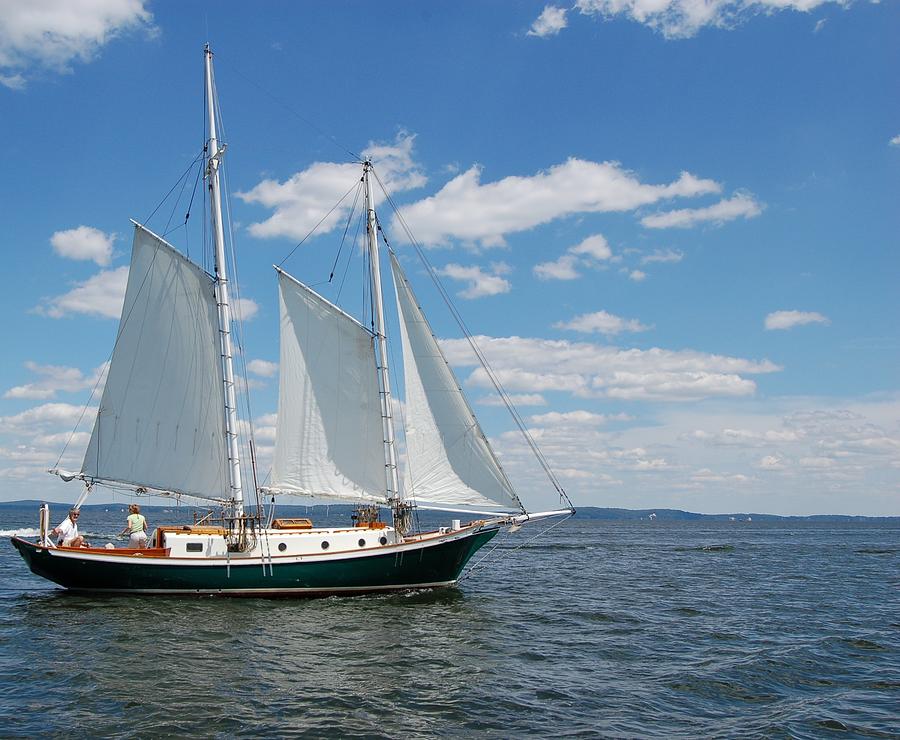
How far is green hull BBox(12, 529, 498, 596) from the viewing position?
34.9 metres

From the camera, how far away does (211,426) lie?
37938 millimetres

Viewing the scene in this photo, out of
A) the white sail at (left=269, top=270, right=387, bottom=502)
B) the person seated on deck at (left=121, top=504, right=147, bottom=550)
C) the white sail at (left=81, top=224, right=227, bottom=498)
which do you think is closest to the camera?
the person seated on deck at (left=121, top=504, right=147, bottom=550)

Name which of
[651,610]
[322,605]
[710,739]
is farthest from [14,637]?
[651,610]

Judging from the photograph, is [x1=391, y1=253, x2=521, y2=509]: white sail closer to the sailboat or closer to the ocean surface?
the sailboat

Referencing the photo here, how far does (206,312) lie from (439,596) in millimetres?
17719

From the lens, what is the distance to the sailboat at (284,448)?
3544 cm

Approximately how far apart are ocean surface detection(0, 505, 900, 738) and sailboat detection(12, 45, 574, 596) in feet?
4.95

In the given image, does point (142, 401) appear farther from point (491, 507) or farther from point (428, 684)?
point (428, 684)

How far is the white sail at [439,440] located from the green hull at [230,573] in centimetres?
269

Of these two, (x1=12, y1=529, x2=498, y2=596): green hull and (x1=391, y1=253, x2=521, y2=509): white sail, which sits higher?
(x1=391, y1=253, x2=521, y2=509): white sail

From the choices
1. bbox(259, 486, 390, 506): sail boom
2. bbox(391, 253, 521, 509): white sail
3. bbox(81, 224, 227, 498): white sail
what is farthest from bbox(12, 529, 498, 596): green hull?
bbox(81, 224, 227, 498): white sail

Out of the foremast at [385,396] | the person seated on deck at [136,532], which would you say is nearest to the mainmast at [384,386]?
the foremast at [385,396]

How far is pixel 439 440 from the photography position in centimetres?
3659

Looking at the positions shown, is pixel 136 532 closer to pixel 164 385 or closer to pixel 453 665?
pixel 164 385
